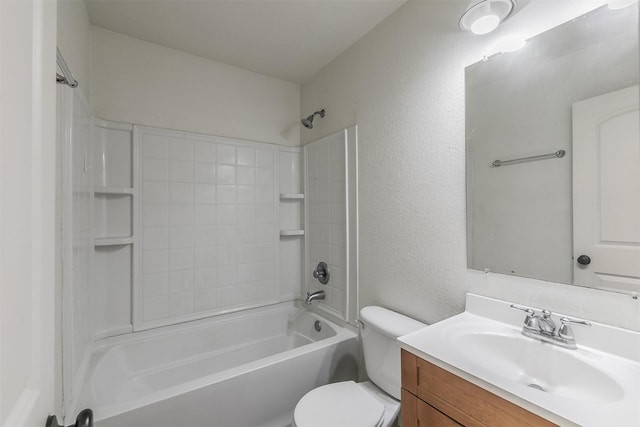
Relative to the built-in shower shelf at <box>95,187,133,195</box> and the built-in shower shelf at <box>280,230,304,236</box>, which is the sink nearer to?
the built-in shower shelf at <box>280,230,304,236</box>

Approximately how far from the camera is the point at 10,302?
39 cm

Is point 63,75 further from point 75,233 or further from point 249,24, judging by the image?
point 249,24

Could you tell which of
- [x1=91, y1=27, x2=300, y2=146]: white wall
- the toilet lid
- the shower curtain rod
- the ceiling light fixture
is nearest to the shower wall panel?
the shower curtain rod

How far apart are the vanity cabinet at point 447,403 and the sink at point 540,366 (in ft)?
0.25

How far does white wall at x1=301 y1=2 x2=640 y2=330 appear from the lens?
47.5 inches

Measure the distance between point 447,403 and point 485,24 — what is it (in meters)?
1.40

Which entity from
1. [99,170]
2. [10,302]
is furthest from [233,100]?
[10,302]

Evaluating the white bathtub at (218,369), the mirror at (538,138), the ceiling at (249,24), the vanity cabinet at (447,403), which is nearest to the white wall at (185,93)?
the ceiling at (249,24)

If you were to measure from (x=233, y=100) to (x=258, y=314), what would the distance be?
5.72 ft

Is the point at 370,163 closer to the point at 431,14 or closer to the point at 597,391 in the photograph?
the point at 431,14

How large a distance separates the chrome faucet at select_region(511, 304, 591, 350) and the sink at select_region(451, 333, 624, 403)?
0.07 feet

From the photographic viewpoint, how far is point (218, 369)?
2021 millimetres

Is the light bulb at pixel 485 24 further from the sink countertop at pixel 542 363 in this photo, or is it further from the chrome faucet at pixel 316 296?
the chrome faucet at pixel 316 296

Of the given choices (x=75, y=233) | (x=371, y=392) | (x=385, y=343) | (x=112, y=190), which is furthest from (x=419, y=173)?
(x=112, y=190)
